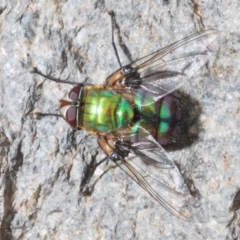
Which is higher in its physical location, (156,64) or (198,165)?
(156,64)

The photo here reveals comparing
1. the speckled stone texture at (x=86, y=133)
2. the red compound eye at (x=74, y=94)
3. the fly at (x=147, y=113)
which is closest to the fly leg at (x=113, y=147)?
the fly at (x=147, y=113)

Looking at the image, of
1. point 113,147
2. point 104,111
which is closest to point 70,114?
point 104,111

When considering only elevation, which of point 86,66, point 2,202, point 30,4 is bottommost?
point 2,202

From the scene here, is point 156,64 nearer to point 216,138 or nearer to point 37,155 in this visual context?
point 216,138

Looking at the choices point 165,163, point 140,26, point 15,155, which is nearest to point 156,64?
point 140,26

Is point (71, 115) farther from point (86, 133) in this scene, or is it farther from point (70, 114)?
point (86, 133)
